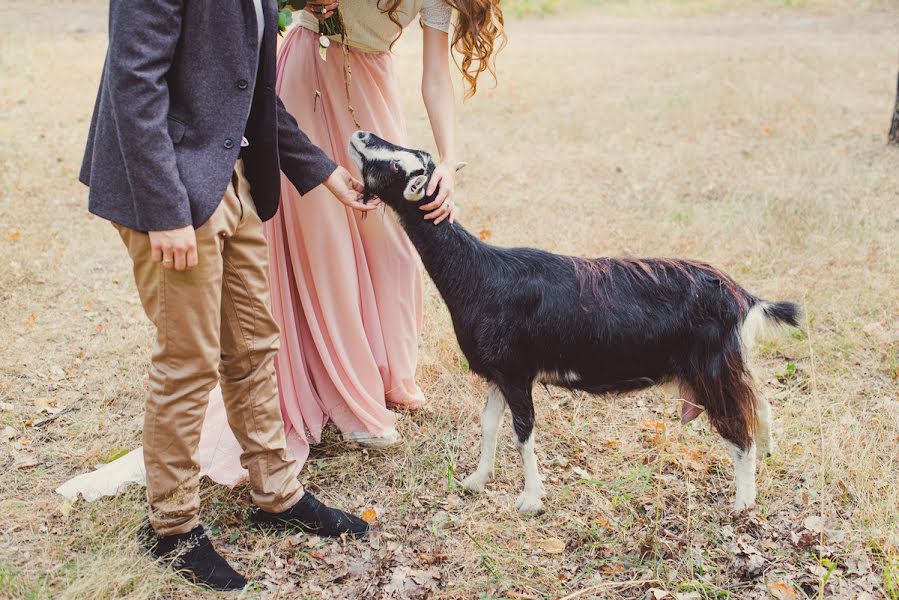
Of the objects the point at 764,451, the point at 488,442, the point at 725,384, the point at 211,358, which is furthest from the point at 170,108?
the point at 764,451

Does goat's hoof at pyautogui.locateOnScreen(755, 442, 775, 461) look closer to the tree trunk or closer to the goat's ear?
the goat's ear

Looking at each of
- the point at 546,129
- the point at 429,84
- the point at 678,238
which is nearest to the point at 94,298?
the point at 429,84

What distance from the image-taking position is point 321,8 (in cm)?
320

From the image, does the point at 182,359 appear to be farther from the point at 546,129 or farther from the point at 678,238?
the point at 546,129

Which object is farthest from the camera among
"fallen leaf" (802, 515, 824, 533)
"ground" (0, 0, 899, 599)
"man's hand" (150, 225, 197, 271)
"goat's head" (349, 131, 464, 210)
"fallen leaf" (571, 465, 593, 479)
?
"fallen leaf" (571, 465, 593, 479)

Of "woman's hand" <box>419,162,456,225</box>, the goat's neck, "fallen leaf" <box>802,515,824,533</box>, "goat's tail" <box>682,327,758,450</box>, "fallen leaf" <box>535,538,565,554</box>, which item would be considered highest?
"woman's hand" <box>419,162,456,225</box>

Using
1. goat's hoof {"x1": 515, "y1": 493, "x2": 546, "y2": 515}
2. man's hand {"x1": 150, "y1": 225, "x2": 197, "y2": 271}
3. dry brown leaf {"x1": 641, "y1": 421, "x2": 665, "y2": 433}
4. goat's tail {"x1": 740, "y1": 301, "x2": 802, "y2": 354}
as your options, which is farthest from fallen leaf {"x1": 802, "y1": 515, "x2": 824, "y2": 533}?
man's hand {"x1": 150, "y1": 225, "x2": 197, "y2": 271}

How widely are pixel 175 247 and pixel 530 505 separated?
75.8 inches

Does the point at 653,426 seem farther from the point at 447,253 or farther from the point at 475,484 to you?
the point at 447,253

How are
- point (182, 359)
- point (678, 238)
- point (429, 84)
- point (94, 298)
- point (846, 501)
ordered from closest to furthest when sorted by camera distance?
point (182, 359) → point (846, 501) → point (429, 84) → point (94, 298) → point (678, 238)

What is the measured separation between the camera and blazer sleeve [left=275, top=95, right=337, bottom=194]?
2.96 metres

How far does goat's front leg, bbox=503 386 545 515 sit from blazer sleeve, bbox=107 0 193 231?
5.36ft

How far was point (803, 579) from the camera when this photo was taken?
2.78m

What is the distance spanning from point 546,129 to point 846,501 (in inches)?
280
